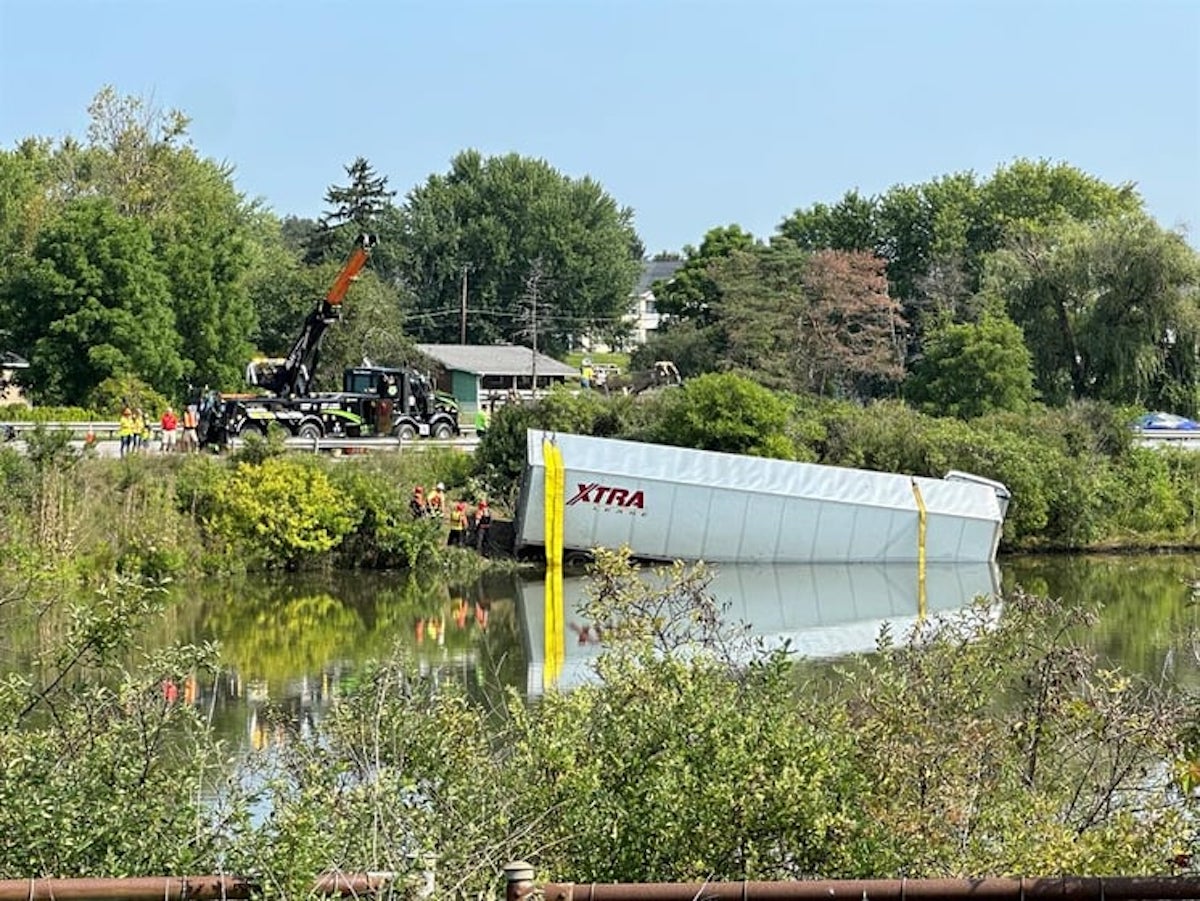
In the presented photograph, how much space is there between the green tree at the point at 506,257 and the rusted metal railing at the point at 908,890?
7509 cm

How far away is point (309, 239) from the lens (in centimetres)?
7969

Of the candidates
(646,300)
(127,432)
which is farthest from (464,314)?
(127,432)

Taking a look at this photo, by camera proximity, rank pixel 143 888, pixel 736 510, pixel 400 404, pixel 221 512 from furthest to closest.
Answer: pixel 400 404, pixel 736 510, pixel 221 512, pixel 143 888

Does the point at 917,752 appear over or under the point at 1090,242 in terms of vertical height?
under

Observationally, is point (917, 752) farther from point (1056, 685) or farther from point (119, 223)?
point (119, 223)

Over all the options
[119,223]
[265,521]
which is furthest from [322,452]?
[119,223]

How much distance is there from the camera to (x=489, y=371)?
66562mm

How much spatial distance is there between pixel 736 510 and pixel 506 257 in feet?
167

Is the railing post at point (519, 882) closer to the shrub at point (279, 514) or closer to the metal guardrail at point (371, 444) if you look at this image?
the shrub at point (279, 514)

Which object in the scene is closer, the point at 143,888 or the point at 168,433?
the point at 143,888

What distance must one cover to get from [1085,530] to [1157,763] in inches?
1177

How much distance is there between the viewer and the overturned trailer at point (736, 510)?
32.3 meters

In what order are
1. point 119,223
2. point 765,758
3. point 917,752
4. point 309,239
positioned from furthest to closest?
point 309,239
point 119,223
point 917,752
point 765,758

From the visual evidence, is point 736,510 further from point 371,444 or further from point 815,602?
point 371,444
